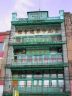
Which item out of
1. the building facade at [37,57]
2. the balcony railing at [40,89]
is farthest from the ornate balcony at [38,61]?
the balcony railing at [40,89]

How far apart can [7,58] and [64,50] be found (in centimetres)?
762

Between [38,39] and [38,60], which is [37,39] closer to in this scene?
[38,39]

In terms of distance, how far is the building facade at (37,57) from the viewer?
110ft

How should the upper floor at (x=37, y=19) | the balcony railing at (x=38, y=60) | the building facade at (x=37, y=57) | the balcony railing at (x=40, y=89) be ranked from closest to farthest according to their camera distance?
the balcony railing at (x=40, y=89) < the building facade at (x=37, y=57) < the balcony railing at (x=38, y=60) < the upper floor at (x=37, y=19)

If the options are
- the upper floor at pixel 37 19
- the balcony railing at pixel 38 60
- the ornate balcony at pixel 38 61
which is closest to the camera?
the ornate balcony at pixel 38 61

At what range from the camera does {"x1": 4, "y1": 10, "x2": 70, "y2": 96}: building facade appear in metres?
33.5

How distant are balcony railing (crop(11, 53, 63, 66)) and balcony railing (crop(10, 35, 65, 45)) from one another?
6.20 feet

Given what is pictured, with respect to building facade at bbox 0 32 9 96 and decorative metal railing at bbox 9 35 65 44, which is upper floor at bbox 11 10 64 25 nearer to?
decorative metal railing at bbox 9 35 65 44

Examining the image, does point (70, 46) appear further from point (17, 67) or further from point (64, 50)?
point (17, 67)

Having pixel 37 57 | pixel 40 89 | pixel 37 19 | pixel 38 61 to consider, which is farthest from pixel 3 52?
pixel 40 89

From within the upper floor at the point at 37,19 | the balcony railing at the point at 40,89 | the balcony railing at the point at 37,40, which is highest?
the upper floor at the point at 37,19

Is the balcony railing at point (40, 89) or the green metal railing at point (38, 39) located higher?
the green metal railing at point (38, 39)

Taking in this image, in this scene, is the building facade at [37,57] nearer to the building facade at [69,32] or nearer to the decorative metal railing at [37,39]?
the decorative metal railing at [37,39]

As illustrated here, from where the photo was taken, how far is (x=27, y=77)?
3525 cm
